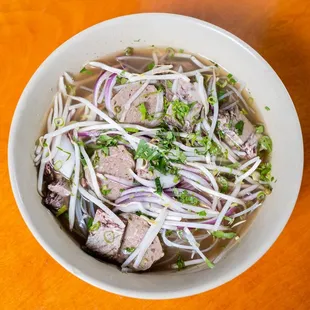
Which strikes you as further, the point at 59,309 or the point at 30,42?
the point at 30,42

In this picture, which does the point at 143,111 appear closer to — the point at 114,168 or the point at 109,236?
the point at 114,168

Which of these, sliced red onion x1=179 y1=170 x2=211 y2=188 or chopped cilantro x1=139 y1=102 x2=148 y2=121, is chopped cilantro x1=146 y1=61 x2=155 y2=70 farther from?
sliced red onion x1=179 y1=170 x2=211 y2=188

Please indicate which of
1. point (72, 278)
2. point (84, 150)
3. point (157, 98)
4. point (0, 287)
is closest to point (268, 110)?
point (157, 98)

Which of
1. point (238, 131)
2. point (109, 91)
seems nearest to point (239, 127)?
point (238, 131)

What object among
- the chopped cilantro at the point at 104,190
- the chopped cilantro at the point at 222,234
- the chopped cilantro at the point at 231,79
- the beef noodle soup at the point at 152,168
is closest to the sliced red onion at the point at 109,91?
the beef noodle soup at the point at 152,168

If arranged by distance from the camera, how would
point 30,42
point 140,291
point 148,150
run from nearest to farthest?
point 140,291, point 148,150, point 30,42

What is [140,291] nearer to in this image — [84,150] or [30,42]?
[84,150]
